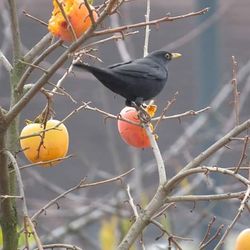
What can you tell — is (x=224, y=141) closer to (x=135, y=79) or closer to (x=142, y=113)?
(x=142, y=113)

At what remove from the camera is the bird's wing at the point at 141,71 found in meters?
2.10

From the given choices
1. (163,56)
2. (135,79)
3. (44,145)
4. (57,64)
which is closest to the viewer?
(57,64)

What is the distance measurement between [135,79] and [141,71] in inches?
3.4

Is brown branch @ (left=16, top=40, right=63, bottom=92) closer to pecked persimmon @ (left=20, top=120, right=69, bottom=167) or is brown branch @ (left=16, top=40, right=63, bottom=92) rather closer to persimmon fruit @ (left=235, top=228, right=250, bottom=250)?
pecked persimmon @ (left=20, top=120, right=69, bottom=167)

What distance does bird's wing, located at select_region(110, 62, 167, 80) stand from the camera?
2102mm

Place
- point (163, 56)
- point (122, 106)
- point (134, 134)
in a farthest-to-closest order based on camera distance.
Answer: point (122, 106) < point (163, 56) < point (134, 134)

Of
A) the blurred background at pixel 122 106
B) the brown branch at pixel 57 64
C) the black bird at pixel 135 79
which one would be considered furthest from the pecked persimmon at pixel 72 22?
the blurred background at pixel 122 106

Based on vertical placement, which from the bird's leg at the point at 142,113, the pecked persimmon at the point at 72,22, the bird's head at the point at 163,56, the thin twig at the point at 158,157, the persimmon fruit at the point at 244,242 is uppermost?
the pecked persimmon at the point at 72,22

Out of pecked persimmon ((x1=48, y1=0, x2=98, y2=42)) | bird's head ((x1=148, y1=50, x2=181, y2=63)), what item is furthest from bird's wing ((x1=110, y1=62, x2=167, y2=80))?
pecked persimmon ((x1=48, y1=0, x2=98, y2=42))

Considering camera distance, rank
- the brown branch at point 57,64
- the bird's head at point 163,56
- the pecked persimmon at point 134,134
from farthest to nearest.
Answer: the bird's head at point 163,56 → the pecked persimmon at point 134,134 → the brown branch at point 57,64

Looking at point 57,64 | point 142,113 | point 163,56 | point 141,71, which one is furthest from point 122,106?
point 57,64

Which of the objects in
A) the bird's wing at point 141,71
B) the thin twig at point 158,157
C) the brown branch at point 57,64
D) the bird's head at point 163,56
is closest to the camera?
the brown branch at point 57,64

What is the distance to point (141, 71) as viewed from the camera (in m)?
2.22

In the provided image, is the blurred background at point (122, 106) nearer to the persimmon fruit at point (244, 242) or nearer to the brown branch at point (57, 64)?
the persimmon fruit at point (244, 242)
